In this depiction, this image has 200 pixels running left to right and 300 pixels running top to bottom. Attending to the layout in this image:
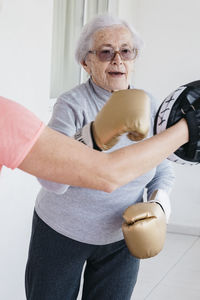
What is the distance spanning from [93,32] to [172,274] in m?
2.40

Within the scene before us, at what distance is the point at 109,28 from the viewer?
2.17m

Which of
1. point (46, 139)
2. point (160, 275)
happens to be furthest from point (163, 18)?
point (46, 139)

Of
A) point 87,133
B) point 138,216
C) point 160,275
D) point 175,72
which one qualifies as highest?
point 87,133

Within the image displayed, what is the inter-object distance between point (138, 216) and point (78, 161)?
84 centimetres

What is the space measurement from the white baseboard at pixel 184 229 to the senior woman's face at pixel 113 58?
10.4 ft

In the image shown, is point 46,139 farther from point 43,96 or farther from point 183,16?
point 183,16

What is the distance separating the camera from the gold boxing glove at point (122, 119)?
1313 millimetres

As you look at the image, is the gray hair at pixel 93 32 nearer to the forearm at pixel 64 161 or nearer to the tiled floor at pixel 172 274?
the forearm at pixel 64 161

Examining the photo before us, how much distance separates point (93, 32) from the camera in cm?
220

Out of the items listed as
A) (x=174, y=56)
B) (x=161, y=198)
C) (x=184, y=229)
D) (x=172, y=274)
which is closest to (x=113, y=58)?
(x=161, y=198)

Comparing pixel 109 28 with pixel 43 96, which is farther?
pixel 43 96

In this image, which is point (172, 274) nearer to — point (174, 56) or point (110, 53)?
point (174, 56)

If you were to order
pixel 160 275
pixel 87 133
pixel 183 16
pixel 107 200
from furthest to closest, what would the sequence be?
pixel 183 16, pixel 160 275, pixel 107 200, pixel 87 133

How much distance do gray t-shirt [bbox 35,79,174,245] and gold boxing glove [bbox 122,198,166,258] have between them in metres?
0.05
